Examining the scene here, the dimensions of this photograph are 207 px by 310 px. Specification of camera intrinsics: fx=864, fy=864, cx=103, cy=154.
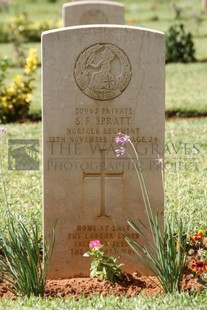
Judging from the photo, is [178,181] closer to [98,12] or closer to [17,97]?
[17,97]

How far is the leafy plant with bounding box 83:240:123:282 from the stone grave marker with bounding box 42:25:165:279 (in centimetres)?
20

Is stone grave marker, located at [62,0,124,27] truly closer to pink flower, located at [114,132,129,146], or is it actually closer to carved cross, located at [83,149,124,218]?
carved cross, located at [83,149,124,218]

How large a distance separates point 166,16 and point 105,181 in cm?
1880

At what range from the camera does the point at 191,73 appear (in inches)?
555

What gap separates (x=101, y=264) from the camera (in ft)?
16.9

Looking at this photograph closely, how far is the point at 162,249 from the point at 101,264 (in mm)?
521

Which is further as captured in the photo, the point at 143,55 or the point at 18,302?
the point at 143,55

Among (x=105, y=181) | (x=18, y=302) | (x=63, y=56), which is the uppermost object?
(x=63, y=56)

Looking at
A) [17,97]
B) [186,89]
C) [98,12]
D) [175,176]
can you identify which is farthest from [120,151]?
[186,89]

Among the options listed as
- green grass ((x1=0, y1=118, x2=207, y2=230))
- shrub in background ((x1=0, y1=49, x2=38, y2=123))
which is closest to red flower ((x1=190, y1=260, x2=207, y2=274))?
green grass ((x1=0, y1=118, x2=207, y2=230))

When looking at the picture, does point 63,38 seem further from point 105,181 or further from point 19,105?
point 19,105

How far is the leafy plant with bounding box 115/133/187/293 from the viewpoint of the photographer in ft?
15.6

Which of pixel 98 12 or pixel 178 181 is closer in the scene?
pixel 178 181

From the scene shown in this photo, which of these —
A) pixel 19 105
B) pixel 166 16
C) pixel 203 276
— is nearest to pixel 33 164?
pixel 19 105
